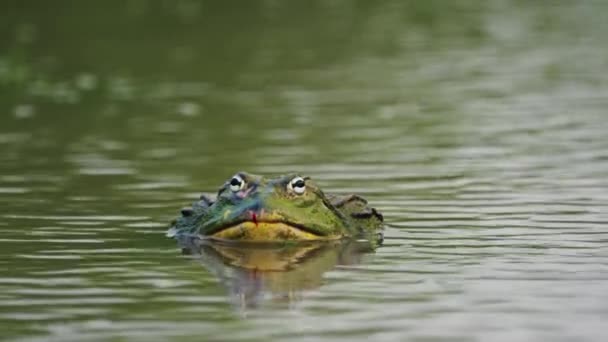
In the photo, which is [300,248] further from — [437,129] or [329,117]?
[329,117]

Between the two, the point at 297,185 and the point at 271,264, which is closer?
the point at 271,264

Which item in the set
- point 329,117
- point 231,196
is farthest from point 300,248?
point 329,117

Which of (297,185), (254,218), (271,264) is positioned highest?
(297,185)

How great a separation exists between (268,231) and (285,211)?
0.66 feet

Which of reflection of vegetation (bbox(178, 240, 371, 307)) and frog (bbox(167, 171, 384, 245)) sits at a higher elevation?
frog (bbox(167, 171, 384, 245))

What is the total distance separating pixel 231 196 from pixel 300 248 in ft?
2.27

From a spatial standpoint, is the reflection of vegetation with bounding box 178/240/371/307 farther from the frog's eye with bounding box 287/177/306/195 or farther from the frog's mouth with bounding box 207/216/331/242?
the frog's eye with bounding box 287/177/306/195

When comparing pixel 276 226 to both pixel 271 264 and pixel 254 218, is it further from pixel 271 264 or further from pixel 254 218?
pixel 271 264

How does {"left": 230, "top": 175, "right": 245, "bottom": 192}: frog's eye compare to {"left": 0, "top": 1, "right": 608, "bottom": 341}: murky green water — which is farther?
{"left": 230, "top": 175, "right": 245, "bottom": 192}: frog's eye

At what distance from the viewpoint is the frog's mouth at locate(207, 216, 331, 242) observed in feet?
47.2

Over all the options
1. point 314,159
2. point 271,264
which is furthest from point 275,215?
point 314,159

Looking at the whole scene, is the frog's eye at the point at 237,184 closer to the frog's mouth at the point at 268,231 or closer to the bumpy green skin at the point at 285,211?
the bumpy green skin at the point at 285,211

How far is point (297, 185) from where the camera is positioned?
1447cm

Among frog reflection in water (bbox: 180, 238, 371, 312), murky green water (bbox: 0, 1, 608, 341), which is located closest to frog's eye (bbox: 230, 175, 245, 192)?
frog reflection in water (bbox: 180, 238, 371, 312)
